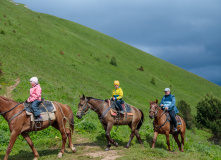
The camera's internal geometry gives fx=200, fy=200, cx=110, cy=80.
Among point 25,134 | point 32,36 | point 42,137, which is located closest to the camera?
point 25,134

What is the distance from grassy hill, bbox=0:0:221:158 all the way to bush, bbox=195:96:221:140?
10.2 m

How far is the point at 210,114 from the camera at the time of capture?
1448 inches

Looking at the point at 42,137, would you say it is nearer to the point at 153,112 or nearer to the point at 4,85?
the point at 153,112

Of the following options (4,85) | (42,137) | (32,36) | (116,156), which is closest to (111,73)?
(32,36)

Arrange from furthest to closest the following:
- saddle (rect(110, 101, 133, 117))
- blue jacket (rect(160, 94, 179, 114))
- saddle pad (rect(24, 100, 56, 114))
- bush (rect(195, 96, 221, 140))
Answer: bush (rect(195, 96, 221, 140)), blue jacket (rect(160, 94, 179, 114)), saddle (rect(110, 101, 133, 117)), saddle pad (rect(24, 100, 56, 114))

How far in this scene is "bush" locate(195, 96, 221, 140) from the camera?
35.0 m

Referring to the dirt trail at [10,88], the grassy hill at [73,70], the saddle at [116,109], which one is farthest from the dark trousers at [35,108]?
the dirt trail at [10,88]

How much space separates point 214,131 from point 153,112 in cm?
2930

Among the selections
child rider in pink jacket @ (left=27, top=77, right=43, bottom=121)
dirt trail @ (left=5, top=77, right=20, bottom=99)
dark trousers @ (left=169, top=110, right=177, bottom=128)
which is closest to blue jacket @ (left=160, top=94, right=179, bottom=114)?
dark trousers @ (left=169, top=110, right=177, bottom=128)

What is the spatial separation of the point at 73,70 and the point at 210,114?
28660 millimetres

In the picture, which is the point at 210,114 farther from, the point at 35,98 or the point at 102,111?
the point at 35,98

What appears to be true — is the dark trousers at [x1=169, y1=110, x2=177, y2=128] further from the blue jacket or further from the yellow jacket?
the yellow jacket

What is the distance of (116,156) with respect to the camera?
990 centimetres

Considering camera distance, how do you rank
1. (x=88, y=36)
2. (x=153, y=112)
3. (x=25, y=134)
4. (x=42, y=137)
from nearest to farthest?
(x=25, y=134) → (x=153, y=112) → (x=42, y=137) → (x=88, y=36)
